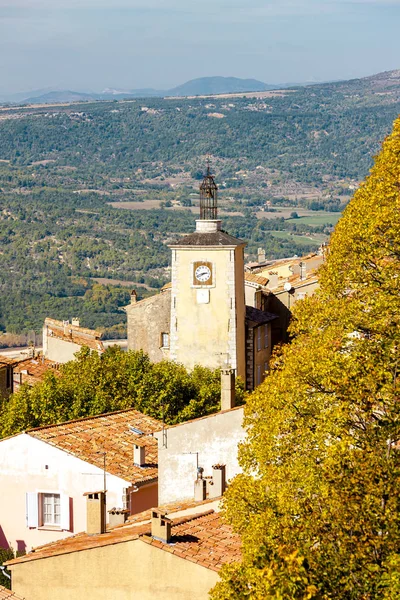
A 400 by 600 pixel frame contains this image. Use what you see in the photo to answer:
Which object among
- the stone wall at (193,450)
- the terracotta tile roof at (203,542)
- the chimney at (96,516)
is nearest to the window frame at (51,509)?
the stone wall at (193,450)

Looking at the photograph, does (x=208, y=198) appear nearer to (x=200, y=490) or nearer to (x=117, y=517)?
(x=200, y=490)

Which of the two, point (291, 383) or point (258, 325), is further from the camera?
point (258, 325)

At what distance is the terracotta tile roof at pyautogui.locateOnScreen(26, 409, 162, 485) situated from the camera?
1183 inches

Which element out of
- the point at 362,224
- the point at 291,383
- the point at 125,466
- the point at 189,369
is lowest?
the point at 189,369

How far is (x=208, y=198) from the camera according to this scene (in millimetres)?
60062

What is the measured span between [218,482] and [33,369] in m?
34.6

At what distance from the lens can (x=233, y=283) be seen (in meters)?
60.1

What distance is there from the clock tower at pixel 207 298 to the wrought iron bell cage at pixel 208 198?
0.51 feet

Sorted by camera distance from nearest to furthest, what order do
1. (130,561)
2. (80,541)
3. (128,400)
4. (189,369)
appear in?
1. (130,561)
2. (80,541)
3. (128,400)
4. (189,369)

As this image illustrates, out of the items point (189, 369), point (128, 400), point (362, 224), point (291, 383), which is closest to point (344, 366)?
point (291, 383)

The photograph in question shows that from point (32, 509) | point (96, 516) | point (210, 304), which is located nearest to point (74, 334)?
point (210, 304)

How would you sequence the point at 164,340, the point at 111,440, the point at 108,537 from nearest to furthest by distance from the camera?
the point at 108,537 < the point at 111,440 < the point at 164,340

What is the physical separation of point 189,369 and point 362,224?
3968cm

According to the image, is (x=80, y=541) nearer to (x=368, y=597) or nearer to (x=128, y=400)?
(x=368, y=597)
